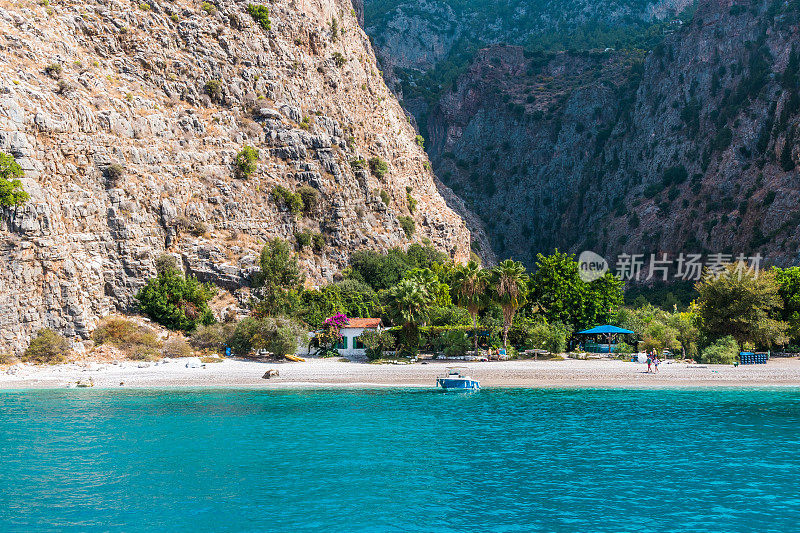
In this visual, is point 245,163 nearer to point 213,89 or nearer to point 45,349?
point 213,89

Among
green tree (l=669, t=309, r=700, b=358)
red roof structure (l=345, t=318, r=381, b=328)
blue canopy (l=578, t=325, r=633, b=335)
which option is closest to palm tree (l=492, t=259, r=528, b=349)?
blue canopy (l=578, t=325, r=633, b=335)

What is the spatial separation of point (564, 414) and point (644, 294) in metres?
84.8

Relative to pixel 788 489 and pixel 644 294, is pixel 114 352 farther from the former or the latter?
pixel 644 294

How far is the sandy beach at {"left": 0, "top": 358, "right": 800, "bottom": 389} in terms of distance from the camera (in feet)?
156

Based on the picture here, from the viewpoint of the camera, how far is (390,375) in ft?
170

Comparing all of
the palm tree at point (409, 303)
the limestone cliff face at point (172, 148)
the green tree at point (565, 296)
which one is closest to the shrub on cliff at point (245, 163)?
the limestone cliff face at point (172, 148)

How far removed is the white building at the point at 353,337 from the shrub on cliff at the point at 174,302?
13419 mm

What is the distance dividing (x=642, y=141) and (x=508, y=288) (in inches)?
3703

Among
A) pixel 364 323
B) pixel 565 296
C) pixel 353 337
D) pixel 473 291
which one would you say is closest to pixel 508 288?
pixel 473 291

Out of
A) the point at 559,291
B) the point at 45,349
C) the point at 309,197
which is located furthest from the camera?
the point at 309,197

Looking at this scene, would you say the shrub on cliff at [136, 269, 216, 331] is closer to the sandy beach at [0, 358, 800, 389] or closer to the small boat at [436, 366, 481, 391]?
the sandy beach at [0, 358, 800, 389]

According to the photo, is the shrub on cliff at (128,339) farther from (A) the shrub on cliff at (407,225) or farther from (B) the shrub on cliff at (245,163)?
(A) the shrub on cliff at (407,225)

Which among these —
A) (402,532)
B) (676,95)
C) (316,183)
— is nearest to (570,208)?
(676,95)

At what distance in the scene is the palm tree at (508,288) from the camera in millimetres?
60688
